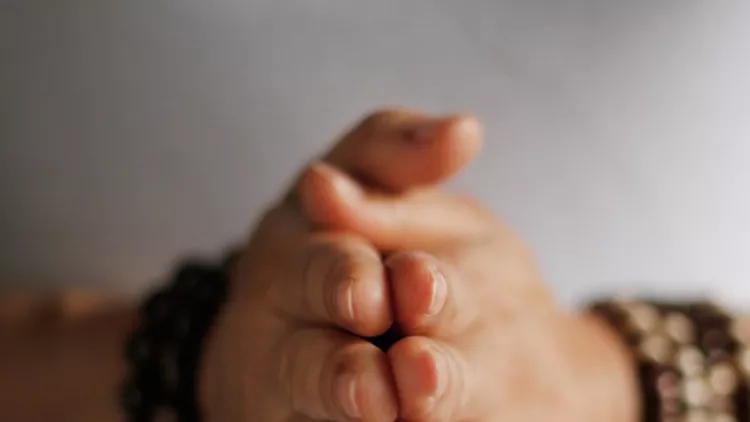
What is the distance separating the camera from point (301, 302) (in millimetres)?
360

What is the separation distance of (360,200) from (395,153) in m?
0.03

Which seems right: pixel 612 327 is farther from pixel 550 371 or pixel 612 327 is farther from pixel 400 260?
pixel 400 260

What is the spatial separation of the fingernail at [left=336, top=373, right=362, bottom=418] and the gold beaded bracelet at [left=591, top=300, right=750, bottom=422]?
23cm

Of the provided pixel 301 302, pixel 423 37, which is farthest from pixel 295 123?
pixel 301 302

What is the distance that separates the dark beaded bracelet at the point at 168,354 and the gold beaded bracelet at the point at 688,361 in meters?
0.24

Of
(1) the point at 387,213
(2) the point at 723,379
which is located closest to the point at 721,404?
(2) the point at 723,379

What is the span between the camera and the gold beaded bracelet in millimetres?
454

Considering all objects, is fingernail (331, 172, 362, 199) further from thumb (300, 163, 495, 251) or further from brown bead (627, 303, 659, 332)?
brown bead (627, 303, 659, 332)

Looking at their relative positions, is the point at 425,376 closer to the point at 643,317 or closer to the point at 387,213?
the point at 387,213

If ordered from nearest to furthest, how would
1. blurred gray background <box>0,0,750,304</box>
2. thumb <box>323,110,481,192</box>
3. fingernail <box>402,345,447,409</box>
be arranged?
fingernail <box>402,345,447,409</box> < thumb <box>323,110,481,192</box> < blurred gray background <box>0,0,750,304</box>

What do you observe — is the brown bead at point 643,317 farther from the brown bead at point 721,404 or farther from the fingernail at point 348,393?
the fingernail at point 348,393

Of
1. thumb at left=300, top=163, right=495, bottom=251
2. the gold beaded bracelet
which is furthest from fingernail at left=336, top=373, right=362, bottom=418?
the gold beaded bracelet

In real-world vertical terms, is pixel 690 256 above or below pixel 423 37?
below

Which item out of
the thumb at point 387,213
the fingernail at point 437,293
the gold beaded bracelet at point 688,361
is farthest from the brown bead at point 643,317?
the fingernail at point 437,293
